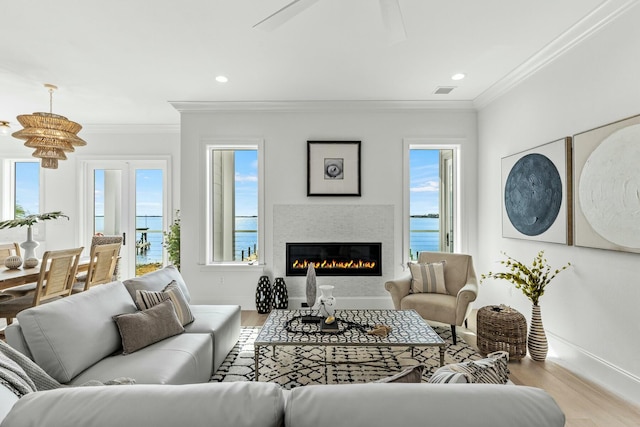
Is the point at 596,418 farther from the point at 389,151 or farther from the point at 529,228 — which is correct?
the point at 389,151

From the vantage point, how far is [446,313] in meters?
3.25

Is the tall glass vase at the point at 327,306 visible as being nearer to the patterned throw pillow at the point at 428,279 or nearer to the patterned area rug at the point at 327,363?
the patterned area rug at the point at 327,363

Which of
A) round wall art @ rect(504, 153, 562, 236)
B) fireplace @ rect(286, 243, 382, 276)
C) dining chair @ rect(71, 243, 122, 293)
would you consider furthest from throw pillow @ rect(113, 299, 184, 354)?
round wall art @ rect(504, 153, 562, 236)

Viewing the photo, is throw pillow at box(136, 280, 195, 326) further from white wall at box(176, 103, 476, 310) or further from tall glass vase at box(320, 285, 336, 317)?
white wall at box(176, 103, 476, 310)

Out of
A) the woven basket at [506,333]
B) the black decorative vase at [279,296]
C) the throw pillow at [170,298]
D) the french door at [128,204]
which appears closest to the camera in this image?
the throw pillow at [170,298]

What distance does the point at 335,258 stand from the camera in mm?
4559

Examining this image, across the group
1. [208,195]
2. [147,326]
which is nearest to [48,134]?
[208,195]

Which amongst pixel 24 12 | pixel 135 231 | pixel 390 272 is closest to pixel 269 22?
pixel 24 12

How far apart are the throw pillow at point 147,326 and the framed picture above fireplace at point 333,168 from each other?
2.50 m

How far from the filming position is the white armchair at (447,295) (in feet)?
10.6

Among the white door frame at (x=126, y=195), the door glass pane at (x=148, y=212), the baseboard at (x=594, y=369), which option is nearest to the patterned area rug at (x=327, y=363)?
the baseboard at (x=594, y=369)

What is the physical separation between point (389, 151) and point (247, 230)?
2.21m

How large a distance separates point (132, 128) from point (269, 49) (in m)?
3.55

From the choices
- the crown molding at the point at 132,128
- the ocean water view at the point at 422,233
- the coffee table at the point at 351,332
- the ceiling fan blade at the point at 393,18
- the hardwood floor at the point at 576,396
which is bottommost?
the hardwood floor at the point at 576,396
